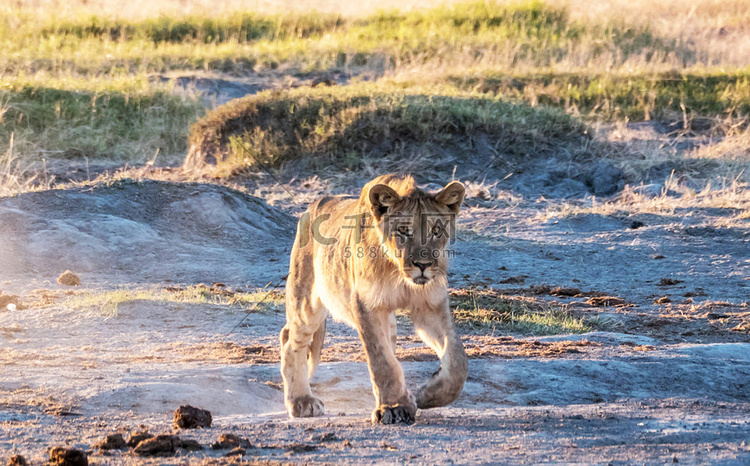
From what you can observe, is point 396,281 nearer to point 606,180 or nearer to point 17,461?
point 17,461

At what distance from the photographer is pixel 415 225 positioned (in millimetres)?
5102

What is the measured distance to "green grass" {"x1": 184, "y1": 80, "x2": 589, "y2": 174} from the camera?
56.4ft

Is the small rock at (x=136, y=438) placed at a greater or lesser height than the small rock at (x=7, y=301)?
greater

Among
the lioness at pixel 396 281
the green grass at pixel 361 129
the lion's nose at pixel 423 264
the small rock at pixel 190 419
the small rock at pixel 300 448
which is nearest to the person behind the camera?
the small rock at pixel 300 448

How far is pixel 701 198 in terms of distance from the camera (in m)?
15.0

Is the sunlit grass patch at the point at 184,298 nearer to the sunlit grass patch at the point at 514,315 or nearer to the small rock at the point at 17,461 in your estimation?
the sunlit grass patch at the point at 514,315

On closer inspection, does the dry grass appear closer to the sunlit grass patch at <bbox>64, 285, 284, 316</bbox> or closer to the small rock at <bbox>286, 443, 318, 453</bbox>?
the sunlit grass patch at <bbox>64, 285, 284, 316</bbox>

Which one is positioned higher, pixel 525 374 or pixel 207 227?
pixel 525 374

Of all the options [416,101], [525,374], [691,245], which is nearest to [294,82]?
[416,101]

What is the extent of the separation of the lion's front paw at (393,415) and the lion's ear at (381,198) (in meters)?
1.09

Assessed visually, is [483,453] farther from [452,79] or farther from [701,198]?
[452,79]

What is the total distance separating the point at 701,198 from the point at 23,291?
34.4 ft

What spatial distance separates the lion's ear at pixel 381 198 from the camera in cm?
518

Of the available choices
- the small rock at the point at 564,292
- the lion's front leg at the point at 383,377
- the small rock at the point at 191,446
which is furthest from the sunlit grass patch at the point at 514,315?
the small rock at the point at 191,446
